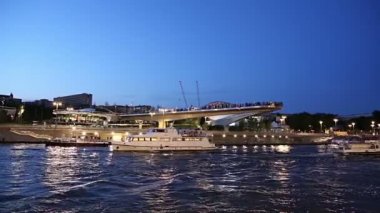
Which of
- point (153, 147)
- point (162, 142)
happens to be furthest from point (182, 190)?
point (162, 142)

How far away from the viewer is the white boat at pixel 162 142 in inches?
2707

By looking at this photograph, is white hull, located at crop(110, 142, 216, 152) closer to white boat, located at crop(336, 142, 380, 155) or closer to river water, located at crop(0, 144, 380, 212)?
white boat, located at crop(336, 142, 380, 155)

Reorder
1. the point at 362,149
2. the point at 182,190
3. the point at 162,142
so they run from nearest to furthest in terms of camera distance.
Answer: the point at 182,190 < the point at 362,149 < the point at 162,142

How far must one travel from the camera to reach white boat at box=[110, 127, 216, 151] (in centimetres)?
6875

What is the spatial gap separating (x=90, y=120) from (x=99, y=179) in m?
133

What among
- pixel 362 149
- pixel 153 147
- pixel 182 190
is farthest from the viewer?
pixel 153 147

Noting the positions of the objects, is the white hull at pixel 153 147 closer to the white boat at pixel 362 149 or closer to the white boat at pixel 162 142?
the white boat at pixel 162 142

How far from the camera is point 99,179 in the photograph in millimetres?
33344

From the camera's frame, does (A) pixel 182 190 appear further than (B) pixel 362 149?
No

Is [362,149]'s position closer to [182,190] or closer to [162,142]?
[162,142]

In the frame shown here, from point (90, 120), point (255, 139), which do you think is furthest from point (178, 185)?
point (90, 120)

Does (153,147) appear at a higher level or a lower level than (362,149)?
higher

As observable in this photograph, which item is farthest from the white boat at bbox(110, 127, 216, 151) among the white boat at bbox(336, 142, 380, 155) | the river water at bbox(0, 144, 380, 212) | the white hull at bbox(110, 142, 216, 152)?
the river water at bbox(0, 144, 380, 212)

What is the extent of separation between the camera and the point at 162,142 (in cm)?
6950
